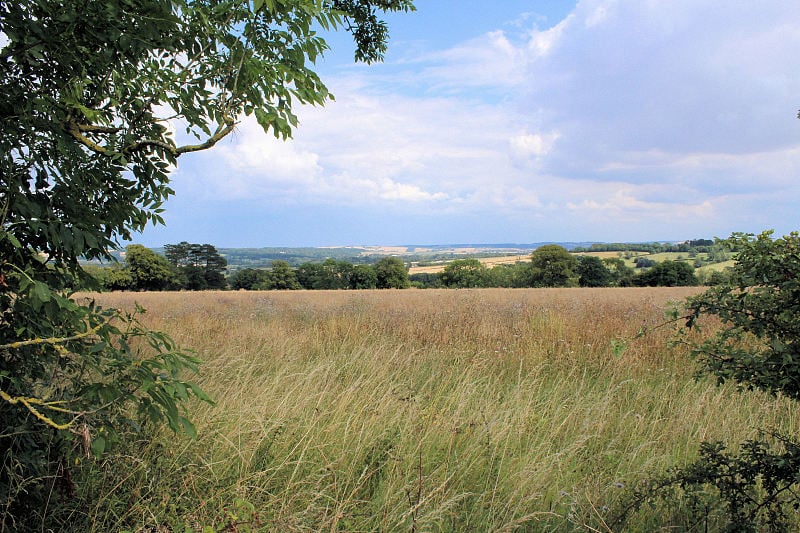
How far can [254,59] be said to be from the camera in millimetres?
2260

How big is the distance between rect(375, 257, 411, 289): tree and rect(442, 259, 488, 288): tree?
Answer: 20.6ft

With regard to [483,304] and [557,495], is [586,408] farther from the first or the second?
[483,304]

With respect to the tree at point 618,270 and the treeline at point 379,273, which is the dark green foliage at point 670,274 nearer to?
the treeline at point 379,273

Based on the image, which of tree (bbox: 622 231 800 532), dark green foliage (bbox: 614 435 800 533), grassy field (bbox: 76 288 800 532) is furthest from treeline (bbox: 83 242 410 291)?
tree (bbox: 622 231 800 532)

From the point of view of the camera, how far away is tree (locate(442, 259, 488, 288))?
64.1 metres

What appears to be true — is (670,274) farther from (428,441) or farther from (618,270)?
(428,441)

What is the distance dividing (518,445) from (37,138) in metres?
3.69

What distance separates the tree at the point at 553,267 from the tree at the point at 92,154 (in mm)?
60844

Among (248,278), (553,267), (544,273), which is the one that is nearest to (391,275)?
(248,278)

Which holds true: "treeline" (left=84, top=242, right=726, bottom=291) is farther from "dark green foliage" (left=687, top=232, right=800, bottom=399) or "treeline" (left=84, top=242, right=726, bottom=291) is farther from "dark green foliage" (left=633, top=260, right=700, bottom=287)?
"dark green foliage" (left=687, top=232, right=800, bottom=399)

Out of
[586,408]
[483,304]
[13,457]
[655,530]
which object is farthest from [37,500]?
[483,304]

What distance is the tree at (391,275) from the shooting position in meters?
66.3

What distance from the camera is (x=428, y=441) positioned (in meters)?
3.40

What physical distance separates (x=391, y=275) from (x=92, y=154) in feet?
210
